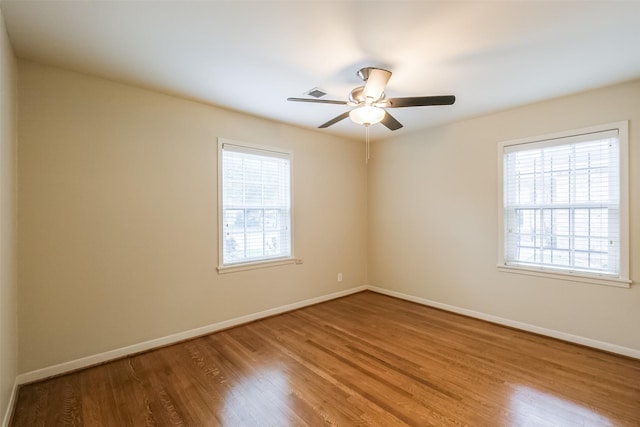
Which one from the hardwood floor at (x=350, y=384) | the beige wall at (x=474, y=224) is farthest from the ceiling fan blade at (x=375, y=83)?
the hardwood floor at (x=350, y=384)

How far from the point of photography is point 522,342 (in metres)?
3.11

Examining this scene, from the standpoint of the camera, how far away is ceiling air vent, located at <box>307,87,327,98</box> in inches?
116

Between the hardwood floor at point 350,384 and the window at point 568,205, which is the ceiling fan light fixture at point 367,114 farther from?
the hardwood floor at point 350,384

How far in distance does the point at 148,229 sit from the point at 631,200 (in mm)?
4665

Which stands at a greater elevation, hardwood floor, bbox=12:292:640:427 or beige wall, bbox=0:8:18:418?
beige wall, bbox=0:8:18:418

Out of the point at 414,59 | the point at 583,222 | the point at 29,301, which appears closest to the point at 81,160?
the point at 29,301

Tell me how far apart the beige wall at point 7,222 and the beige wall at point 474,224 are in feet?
14.2

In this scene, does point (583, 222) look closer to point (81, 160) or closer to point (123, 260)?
point (123, 260)

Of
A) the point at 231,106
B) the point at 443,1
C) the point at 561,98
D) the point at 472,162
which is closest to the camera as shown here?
the point at 443,1

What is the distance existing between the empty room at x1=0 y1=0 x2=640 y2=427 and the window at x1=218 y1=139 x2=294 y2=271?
3 cm

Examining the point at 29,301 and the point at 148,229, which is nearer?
the point at 29,301

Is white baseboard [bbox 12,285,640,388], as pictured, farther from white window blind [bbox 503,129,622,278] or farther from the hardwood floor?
white window blind [bbox 503,129,622,278]

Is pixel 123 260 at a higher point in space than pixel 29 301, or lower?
higher

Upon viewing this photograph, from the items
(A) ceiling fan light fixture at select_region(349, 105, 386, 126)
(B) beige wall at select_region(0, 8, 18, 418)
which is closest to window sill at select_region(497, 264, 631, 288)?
(A) ceiling fan light fixture at select_region(349, 105, 386, 126)
